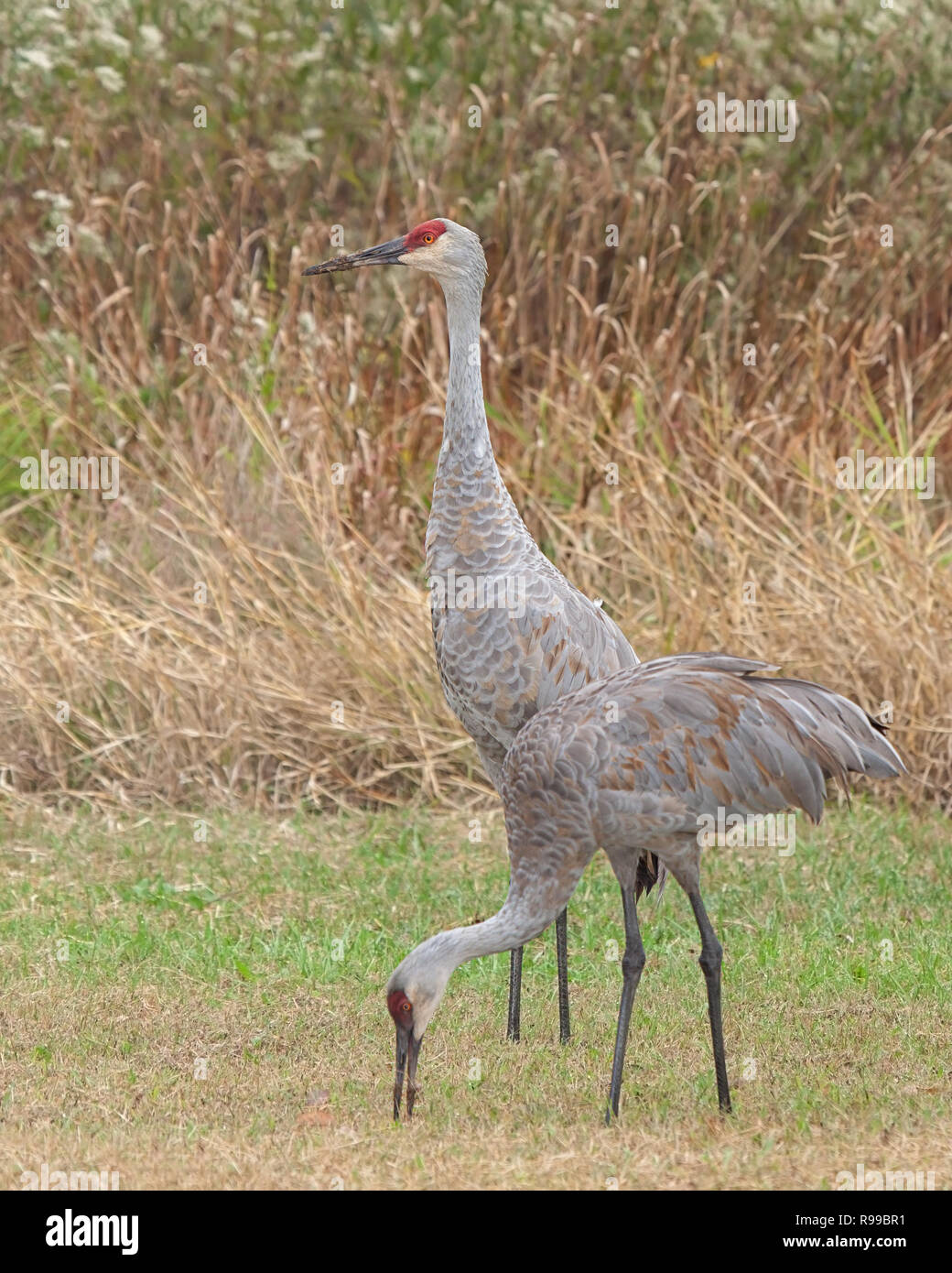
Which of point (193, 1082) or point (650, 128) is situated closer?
point (193, 1082)

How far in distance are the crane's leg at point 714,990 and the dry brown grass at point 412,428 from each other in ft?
8.67

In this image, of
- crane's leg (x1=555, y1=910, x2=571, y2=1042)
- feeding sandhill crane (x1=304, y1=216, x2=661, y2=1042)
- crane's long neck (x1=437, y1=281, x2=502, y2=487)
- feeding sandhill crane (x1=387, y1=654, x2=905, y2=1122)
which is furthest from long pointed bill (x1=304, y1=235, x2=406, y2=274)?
crane's leg (x1=555, y1=910, x2=571, y2=1042)

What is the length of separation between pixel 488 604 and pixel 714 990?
1.17m

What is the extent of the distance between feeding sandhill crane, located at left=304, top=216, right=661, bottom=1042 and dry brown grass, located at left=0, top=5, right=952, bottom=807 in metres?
2.00

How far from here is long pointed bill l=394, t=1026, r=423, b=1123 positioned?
3.98 meters

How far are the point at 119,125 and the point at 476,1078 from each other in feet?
19.7

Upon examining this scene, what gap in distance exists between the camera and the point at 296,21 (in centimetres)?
915

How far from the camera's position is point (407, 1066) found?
4027 millimetres

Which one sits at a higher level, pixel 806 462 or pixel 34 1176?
pixel 806 462

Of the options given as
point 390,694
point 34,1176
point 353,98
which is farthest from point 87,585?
point 34,1176

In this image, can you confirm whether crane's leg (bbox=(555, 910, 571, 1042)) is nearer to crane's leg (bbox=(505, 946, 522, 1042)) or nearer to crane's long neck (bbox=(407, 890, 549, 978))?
crane's leg (bbox=(505, 946, 522, 1042))

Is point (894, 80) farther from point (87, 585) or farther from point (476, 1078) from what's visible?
point (476, 1078)

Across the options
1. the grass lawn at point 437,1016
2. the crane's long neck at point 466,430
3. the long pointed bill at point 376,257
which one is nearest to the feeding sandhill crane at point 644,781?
the grass lawn at point 437,1016

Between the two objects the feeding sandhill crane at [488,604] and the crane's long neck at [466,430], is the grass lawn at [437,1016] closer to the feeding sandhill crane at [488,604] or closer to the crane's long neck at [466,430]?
the feeding sandhill crane at [488,604]
